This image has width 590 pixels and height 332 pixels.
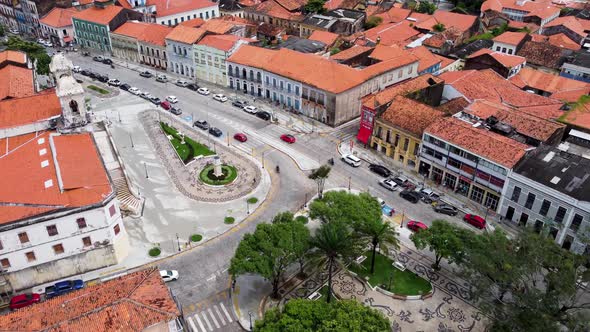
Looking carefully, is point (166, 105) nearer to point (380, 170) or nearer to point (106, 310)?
point (380, 170)

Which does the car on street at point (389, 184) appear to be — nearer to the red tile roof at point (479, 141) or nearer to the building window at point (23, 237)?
the red tile roof at point (479, 141)

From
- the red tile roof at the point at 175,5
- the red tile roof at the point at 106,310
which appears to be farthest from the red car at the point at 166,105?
the red tile roof at the point at 106,310

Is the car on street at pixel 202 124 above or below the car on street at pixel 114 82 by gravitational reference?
above

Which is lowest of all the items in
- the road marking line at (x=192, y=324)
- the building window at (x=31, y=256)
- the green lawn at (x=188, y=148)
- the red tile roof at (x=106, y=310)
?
the road marking line at (x=192, y=324)

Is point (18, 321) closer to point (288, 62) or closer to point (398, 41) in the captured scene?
point (288, 62)

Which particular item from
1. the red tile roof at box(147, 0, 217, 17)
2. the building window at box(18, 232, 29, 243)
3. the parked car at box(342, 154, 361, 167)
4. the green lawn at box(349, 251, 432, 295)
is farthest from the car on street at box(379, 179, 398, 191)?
the red tile roof at box(147, 0, 217, 17)

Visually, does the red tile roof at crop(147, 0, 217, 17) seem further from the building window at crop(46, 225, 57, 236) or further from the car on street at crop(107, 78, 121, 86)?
the building window at crop(46, 225, 57, 236)
